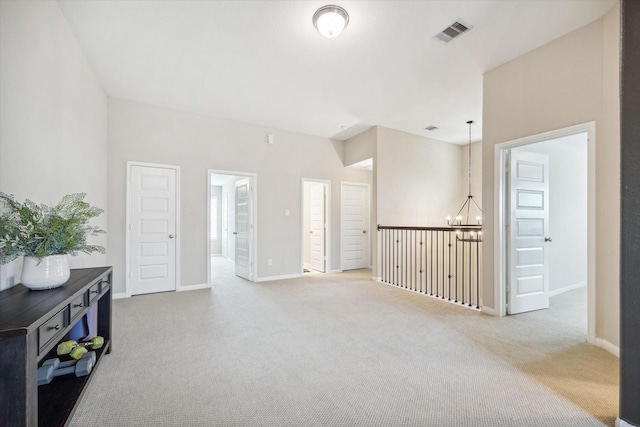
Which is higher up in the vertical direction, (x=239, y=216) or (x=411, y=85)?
(x=411, y=85)

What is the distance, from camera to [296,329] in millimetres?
3078

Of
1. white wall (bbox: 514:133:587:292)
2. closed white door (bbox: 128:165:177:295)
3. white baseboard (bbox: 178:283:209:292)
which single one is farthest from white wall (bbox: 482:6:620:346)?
closed white door (bbox: 128:165:177:295)

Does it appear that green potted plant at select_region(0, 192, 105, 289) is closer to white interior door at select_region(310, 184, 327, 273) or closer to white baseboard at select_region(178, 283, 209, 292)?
white baseboard at select_region(178, 283, 209, 292)

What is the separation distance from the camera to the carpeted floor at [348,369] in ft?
5.70

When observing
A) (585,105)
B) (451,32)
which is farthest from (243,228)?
(585,105)

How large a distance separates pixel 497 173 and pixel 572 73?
1147 mm

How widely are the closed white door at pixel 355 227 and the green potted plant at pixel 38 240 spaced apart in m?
5.15

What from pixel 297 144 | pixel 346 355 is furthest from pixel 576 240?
pixel 297 144

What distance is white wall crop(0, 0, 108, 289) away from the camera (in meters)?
1.75

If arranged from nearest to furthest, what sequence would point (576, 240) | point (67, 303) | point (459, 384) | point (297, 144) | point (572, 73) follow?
point (67, 303) < point (459, 384) < point (572, 73) < point (576, 240) < point (297, 144)

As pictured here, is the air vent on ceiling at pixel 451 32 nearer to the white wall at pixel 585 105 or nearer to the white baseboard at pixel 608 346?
the white wall at pixel 585 105

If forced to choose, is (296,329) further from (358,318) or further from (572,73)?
(572,73)

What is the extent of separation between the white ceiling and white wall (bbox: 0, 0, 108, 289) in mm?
391

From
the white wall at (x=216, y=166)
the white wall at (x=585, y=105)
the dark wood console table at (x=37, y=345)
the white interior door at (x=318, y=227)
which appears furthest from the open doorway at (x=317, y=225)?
the dark wood console table at (x=37, y=345)
